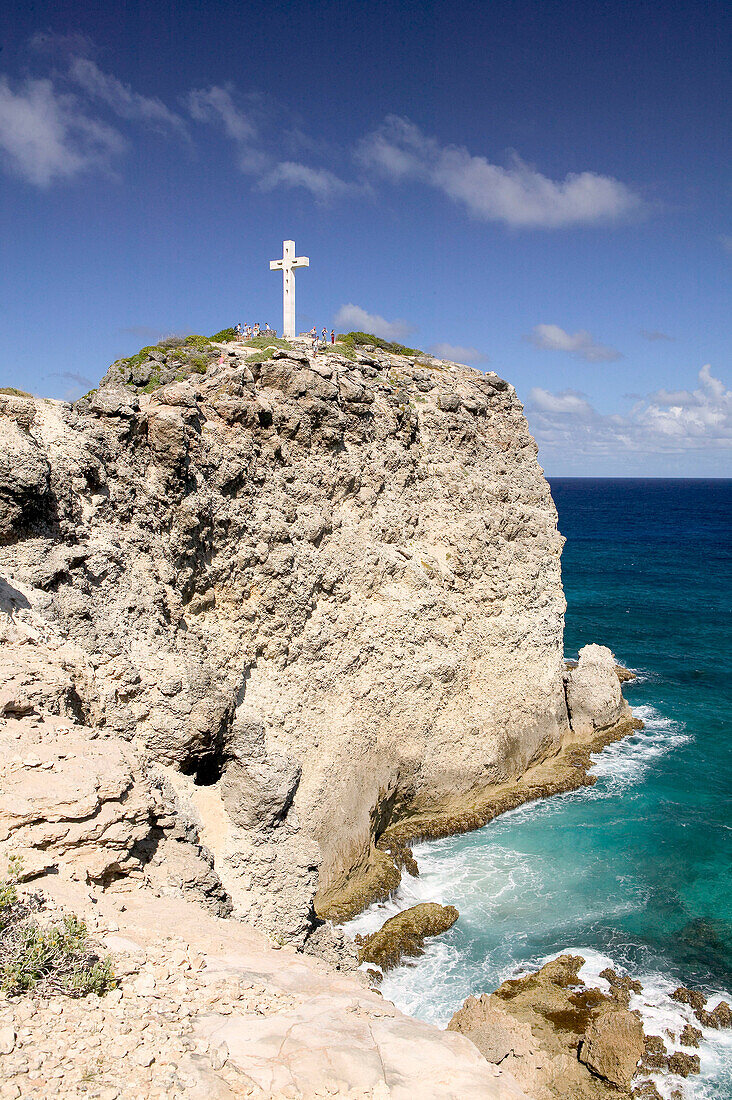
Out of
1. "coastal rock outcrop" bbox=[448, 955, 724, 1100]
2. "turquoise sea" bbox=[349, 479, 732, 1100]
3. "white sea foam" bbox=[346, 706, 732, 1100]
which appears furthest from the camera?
"turquoise sea" bbox=[349, 479, 732, 1100]

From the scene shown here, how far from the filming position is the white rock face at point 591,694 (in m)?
38.2

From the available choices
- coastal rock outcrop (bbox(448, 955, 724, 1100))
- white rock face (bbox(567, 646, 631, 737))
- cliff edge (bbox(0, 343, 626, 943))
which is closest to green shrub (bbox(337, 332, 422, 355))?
cliff edge (bbox(0, 343, 626, 943))

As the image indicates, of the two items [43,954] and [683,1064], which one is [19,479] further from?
[683,1064]

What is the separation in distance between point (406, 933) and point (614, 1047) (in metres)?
7.80

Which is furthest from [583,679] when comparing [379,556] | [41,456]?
[41,456]

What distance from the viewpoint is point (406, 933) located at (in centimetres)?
2425

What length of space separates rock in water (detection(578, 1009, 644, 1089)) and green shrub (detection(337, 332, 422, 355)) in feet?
102

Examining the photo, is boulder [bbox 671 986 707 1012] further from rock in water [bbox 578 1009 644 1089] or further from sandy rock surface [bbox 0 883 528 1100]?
sandy rock surface [bbox 0 883 528 1100]

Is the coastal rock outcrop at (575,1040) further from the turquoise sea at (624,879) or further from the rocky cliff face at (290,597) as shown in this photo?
the rocky cliff face at (290,597)

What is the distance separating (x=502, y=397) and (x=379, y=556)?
1385cm

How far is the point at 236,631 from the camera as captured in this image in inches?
880

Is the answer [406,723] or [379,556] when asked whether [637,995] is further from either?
[379,556]

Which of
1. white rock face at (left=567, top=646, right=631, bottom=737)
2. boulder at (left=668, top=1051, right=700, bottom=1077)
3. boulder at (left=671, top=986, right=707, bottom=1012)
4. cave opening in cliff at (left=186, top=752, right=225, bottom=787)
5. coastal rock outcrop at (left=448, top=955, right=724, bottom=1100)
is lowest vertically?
boulder at (left=668, top=1051, right=700, bottom=1077)

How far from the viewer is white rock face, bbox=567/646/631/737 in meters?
38.2
